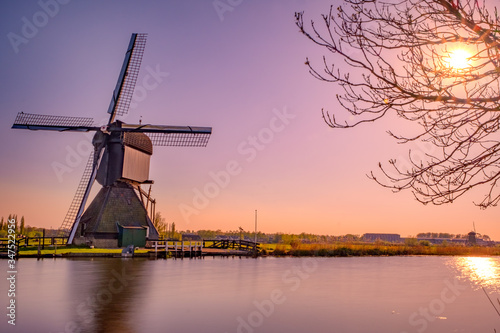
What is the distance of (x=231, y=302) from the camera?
1694 centimetres

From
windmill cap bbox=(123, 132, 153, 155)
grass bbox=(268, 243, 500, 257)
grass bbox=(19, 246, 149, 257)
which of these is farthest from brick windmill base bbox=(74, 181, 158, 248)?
grass bbox=(268, 243, 500, 257)

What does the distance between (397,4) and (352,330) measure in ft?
35.7

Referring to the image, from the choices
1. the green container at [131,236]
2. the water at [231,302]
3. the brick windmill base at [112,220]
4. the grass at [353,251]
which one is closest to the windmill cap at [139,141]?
the brick windmill base at [112,220]

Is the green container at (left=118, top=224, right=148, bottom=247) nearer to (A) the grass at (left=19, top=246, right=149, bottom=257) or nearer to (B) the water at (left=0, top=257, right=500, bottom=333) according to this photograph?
(A) the grass at (left=19, top=246, right=149, bottom=257)

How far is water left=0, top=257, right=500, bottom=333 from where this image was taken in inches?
509

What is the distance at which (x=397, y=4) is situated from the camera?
422 cm

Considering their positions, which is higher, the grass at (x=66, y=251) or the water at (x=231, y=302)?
the grass at (x=66, y=251)

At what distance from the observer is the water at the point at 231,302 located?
509 inches

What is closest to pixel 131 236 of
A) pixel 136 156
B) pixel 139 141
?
pixel 136 156

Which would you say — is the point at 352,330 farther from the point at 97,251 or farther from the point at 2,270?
the point at 97,251

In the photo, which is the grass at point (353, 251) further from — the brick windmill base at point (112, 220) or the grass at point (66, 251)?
the grass at point (66, 251)

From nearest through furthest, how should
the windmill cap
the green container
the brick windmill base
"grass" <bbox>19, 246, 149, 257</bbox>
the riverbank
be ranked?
the riverbank < "grass" <bbox>19, 246, 149, 257</bbox> < the brick windmill base < the green container < the windmill cap

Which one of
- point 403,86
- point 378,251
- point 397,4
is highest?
Answer: point 397,4

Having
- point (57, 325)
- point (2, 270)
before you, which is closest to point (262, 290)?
point (57, 325)
